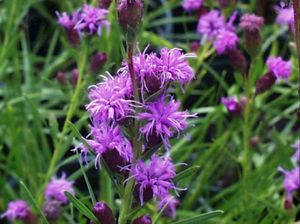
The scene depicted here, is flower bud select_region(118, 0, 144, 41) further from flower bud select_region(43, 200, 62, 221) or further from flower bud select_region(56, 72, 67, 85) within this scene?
flower bud select_region(56, 72, 67, 85)

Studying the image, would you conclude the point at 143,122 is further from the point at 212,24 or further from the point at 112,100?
the point at 212,24

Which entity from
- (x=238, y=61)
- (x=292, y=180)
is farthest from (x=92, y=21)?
(x=292, y=180)

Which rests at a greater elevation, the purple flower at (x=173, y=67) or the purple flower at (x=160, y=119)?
the purple flower at (x=173, y=67)

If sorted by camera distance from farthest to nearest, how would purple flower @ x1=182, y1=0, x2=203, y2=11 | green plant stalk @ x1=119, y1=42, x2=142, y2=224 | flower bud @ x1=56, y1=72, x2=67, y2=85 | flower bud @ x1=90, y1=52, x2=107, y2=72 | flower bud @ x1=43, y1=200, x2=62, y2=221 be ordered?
purple flower @ x1=182, y1=0, x2=203, y2=11 → flower bud @ x1=56, y1=72, x2=67, y2=85 → flower bud @ x1=90, y1=52, x2=107, y2=72 → flower bud @ x1=43, y1=200, x2=62, y2=221 → green plant stalk @ x1=119, y1=42, x2=142, y2=224

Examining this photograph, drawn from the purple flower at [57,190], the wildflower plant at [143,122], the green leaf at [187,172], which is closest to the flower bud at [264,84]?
the wildflower plant at [143,122]

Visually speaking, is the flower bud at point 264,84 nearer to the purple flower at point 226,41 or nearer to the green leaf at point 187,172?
the purple flower at point 226,41

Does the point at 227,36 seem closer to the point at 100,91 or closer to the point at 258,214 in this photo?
the point at 258,214

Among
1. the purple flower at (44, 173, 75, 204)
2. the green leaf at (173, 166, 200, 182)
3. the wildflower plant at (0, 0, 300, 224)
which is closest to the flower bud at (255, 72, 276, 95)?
the wildflower plant at (0, 0, 300, 224)
